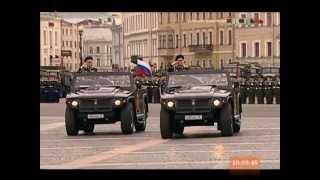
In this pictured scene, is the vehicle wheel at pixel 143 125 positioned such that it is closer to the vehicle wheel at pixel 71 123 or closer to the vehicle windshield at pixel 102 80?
the vehicle windshield at pixel 102 80

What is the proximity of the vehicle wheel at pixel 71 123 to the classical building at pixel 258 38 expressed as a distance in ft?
8.86

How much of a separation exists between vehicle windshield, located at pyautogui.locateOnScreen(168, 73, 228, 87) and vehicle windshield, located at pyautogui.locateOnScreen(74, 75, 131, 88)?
2.39 ft

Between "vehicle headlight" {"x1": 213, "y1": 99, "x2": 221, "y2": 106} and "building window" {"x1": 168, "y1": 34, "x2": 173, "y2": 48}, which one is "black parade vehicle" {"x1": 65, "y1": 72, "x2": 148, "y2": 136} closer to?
"building window" {"x1": 168, "y1": 34, "x2": 173, "y2": 48}

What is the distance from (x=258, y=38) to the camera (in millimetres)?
26594

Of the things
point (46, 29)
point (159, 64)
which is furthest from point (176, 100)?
point (46, 29)

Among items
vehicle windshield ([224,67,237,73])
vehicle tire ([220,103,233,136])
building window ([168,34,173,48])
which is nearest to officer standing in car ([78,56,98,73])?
building window ([168,34,173,48])

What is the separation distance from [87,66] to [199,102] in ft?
7.38

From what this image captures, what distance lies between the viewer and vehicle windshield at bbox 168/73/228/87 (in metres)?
26.9

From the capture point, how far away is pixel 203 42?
85.7 feet

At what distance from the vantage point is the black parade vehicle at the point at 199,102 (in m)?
26.9

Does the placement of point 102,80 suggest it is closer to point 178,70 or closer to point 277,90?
point 178,70
